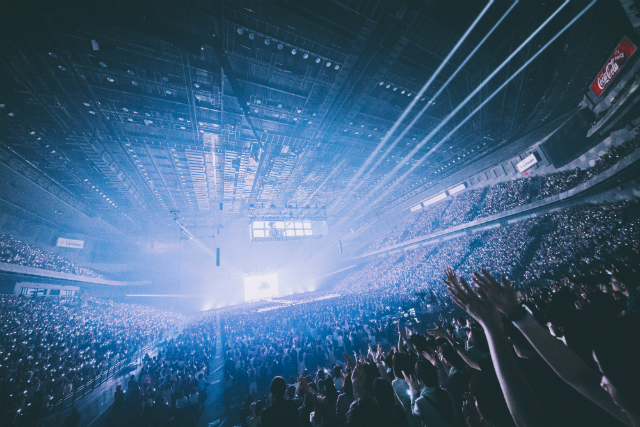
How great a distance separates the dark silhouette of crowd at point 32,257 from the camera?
13898mm

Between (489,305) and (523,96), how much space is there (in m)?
15.3

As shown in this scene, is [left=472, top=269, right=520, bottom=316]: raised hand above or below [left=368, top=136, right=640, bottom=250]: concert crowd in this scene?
below

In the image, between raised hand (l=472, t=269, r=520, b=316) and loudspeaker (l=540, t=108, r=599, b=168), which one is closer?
raised hand (l=472, t=269, r=520, b=316)

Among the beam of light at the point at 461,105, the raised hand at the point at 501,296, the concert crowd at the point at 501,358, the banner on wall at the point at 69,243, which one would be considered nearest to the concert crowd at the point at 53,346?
the banner on wall at the point at 69,243

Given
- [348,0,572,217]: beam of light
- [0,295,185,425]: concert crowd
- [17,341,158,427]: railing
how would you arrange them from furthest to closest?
[348,0,572,217]: beam of light, [0,295,185,425]: concert crowd, [17,341,158,427]: railing

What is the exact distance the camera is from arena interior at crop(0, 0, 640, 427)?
212cm

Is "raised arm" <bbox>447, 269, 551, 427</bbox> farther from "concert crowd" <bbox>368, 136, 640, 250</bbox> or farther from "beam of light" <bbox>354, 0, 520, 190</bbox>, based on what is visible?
"concert crowd" <bbox>368, 136, 640, 250</bbox>

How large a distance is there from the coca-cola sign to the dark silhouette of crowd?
32212 millimetres

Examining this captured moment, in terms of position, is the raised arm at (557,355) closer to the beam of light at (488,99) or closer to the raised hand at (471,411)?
the raised hand at (471,411)

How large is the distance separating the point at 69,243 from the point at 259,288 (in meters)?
25.5

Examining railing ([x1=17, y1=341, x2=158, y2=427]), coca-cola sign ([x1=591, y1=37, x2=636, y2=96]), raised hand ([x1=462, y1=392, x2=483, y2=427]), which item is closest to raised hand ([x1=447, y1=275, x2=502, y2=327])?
raised hand ([x1=462, y1=392, x2=483, y2=427])

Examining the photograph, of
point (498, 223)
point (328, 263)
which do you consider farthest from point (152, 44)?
point (328, 263)

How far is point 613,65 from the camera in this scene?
853cm

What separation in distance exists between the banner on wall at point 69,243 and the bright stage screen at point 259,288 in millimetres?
23120
